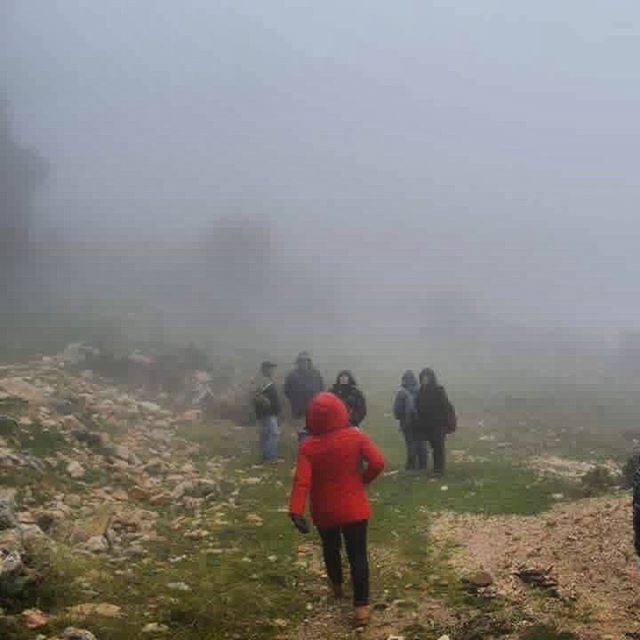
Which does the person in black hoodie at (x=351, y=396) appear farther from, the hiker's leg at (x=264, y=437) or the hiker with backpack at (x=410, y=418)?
the hiker's leg at (x=264, y=437)

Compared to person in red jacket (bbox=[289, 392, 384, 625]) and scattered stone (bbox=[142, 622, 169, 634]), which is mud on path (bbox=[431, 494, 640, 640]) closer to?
person in red jacket (bbox=[289, 392, 384, 625])

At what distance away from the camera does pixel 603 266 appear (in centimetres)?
13025

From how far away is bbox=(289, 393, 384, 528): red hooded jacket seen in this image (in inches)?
259

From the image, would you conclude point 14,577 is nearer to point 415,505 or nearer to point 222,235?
point 415,505

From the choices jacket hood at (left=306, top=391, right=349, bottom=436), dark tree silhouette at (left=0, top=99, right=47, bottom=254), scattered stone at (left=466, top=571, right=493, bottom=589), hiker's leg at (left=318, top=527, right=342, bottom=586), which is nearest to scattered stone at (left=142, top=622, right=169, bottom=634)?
hiker's leg at (left=318, top=527, right=342, bottom=586)

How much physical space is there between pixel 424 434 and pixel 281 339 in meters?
33.0

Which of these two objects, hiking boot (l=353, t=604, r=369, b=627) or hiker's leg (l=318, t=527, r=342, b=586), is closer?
hiking boot (l=353, t=604, r=369, b=627)

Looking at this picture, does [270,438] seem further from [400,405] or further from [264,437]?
[400,405]

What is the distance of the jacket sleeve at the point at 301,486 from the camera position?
650 cm

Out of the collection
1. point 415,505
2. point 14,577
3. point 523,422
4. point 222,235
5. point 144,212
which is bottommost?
point 523,422

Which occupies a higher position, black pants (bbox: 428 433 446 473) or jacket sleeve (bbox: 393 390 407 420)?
jacket sleeve (bbox: 393 390 407 420)

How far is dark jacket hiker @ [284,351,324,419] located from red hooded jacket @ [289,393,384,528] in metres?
7.76

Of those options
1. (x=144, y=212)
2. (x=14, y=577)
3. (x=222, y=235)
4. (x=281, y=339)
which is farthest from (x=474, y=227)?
(x=14, y=577)

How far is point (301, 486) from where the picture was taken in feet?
21.4
